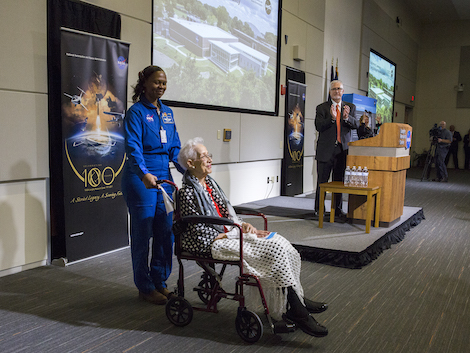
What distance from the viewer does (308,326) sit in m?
2.26

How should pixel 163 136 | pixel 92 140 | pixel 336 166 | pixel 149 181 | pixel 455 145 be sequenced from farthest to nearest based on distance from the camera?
pixel 455 145 → pixel 336 166 → pixel 92 140 → pixel 163 136 → pixel 149 181

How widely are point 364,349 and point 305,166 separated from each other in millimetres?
6084

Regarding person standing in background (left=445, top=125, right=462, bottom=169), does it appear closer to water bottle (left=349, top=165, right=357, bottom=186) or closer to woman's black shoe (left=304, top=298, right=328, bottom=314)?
water bottle (left=349, top=165, right=357, bottom=186)

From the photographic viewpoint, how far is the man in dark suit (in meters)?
5.09

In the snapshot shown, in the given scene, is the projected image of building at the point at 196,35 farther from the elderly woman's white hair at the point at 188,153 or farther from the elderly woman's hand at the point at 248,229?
the elderly woman's hand at the point at 248,229

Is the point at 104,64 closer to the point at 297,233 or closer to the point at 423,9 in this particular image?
the point at 297,233

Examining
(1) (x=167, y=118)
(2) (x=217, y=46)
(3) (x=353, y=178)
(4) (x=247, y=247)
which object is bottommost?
(4) (x=247, y=247)

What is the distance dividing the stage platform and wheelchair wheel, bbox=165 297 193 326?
2.08ft

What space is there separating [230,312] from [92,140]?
1.91 m

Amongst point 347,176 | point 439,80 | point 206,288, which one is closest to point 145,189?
point 206,288

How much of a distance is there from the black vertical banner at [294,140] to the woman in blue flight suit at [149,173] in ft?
15.2

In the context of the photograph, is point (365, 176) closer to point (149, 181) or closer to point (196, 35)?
point (196, 35)

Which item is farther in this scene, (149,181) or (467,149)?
(467,149)

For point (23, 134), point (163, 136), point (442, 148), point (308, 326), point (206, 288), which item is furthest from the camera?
point (442, 148)
